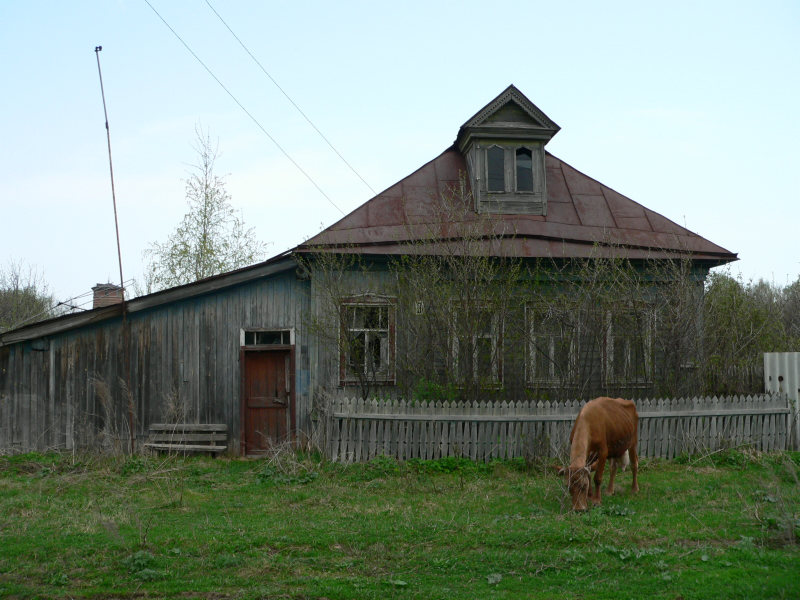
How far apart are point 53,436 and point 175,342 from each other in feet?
9.61

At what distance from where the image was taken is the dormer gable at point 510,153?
16.8 metres

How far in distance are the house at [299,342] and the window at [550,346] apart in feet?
0.09

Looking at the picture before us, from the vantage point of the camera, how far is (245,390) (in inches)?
579

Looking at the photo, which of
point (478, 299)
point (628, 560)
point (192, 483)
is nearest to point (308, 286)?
point (478, 299)

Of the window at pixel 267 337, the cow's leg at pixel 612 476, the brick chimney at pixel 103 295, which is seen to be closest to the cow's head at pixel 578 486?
the cow's leg at pixel 612 476

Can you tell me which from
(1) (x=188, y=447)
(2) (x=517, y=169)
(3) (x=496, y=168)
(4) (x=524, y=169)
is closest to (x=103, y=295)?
(1) (x=188, y=447)

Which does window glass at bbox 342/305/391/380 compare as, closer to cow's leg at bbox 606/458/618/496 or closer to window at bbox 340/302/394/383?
window at bbox 340/302/394/383

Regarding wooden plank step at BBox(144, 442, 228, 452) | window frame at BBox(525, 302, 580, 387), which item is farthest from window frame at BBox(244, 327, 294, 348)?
window frame at BBox(525, 302, 580, 387)

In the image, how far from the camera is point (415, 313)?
13984mm

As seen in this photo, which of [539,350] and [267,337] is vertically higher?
[267,337]

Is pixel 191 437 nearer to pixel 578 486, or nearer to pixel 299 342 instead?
pixel 299 342

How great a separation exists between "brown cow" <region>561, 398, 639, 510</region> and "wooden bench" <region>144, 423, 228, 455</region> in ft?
24.6

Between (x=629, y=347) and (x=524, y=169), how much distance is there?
5.15 metres

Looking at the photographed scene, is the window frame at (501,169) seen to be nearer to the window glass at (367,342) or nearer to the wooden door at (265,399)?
the window glass at (367,342)
